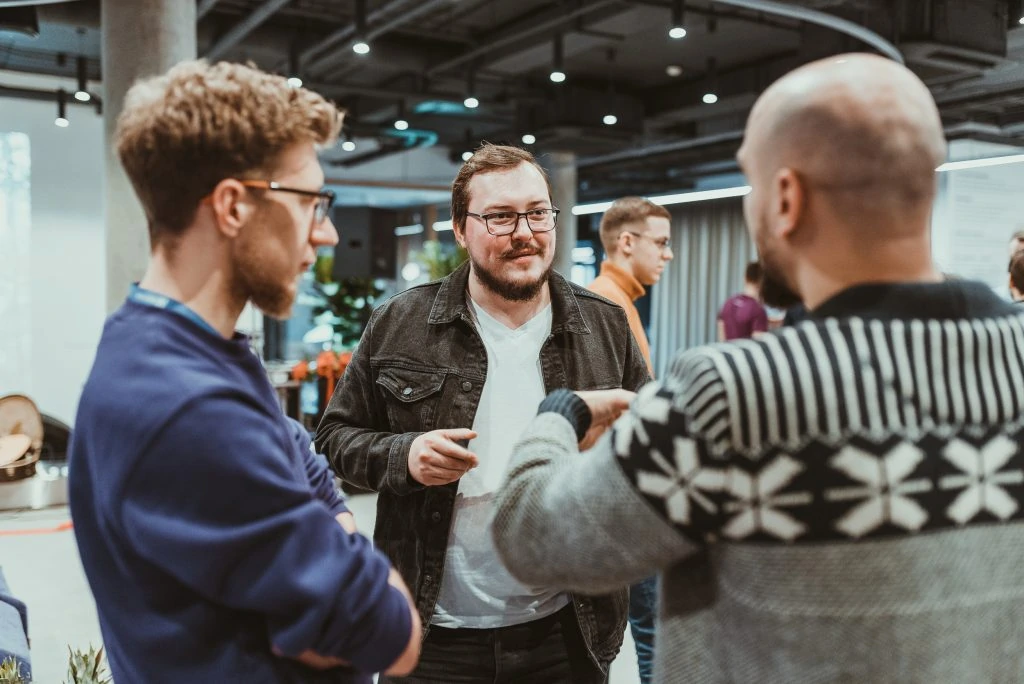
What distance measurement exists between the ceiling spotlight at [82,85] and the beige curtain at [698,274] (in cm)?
984

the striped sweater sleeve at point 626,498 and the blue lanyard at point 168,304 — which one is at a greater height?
the blue lanyard at point 168,304

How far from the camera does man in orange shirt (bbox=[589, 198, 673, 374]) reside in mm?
3480

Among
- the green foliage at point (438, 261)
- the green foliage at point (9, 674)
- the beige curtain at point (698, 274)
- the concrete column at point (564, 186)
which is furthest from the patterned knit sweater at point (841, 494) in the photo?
the beige curtain at point (698, 274)

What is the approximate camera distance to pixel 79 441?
3.36ft

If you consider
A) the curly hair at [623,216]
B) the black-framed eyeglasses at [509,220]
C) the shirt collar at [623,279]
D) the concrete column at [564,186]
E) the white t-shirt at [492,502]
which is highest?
the concrete column at [564,186]

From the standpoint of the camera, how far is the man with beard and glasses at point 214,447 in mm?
927

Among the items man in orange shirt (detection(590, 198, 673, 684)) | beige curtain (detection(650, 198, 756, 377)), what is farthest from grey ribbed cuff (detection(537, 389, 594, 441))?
beige curtain (detection(650, 198, 756, 377))

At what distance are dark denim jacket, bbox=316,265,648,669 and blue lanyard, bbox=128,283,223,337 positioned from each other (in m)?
0.73

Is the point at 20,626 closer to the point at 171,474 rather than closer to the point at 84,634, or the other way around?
the point at 84,634

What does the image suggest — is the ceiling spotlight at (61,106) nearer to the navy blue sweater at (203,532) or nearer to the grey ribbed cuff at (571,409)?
the navy blue sweater at (203,532)

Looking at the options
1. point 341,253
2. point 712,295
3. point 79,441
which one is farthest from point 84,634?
point 712,295

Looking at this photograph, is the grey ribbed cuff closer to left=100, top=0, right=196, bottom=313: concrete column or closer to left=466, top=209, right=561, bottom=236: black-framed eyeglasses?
left=466, top=209, right=561, bottom=236: black-framed eyeglasses

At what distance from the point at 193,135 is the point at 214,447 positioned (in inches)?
14.5

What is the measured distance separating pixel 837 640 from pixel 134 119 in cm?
97
